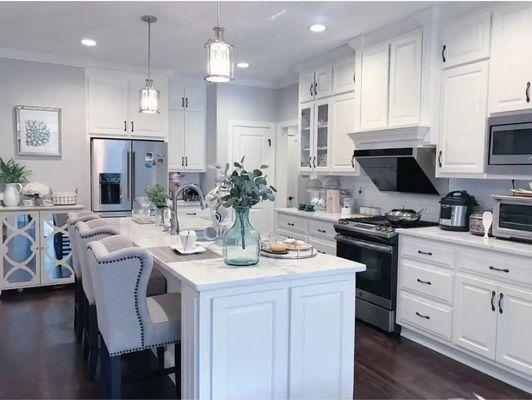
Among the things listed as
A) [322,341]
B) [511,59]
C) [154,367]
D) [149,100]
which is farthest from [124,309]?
[511,59]

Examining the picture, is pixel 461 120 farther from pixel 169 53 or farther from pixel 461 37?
pixel 169 53

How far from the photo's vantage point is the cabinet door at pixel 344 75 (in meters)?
4.37

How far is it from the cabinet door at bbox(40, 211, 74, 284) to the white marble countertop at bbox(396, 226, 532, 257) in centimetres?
361

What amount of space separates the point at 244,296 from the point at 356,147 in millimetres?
2763

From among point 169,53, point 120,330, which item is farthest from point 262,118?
point 120,330

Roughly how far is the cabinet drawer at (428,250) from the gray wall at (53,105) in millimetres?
3768

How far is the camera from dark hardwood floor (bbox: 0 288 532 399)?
2605 millimetres

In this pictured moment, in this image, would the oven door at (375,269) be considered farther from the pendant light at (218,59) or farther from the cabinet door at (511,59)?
the pendant light at (218,59)

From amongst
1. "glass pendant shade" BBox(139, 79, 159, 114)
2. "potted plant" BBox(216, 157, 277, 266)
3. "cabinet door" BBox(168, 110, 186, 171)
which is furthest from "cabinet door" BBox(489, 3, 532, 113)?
"cabinet door" BBox(168, 110, 186, 171)

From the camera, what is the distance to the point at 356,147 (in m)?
4.29

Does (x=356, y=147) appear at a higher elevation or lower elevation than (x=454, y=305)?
higher

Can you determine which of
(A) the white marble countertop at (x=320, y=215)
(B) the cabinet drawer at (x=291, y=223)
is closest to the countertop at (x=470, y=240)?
(A) the white marble countertop at (x=320, y=215)

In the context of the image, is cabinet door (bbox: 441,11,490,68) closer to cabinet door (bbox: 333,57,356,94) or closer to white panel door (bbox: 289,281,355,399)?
cabinet door (bbox: 333,57,356,94)

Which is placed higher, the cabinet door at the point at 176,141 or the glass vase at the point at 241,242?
the cabinet door at the point at 176,141
